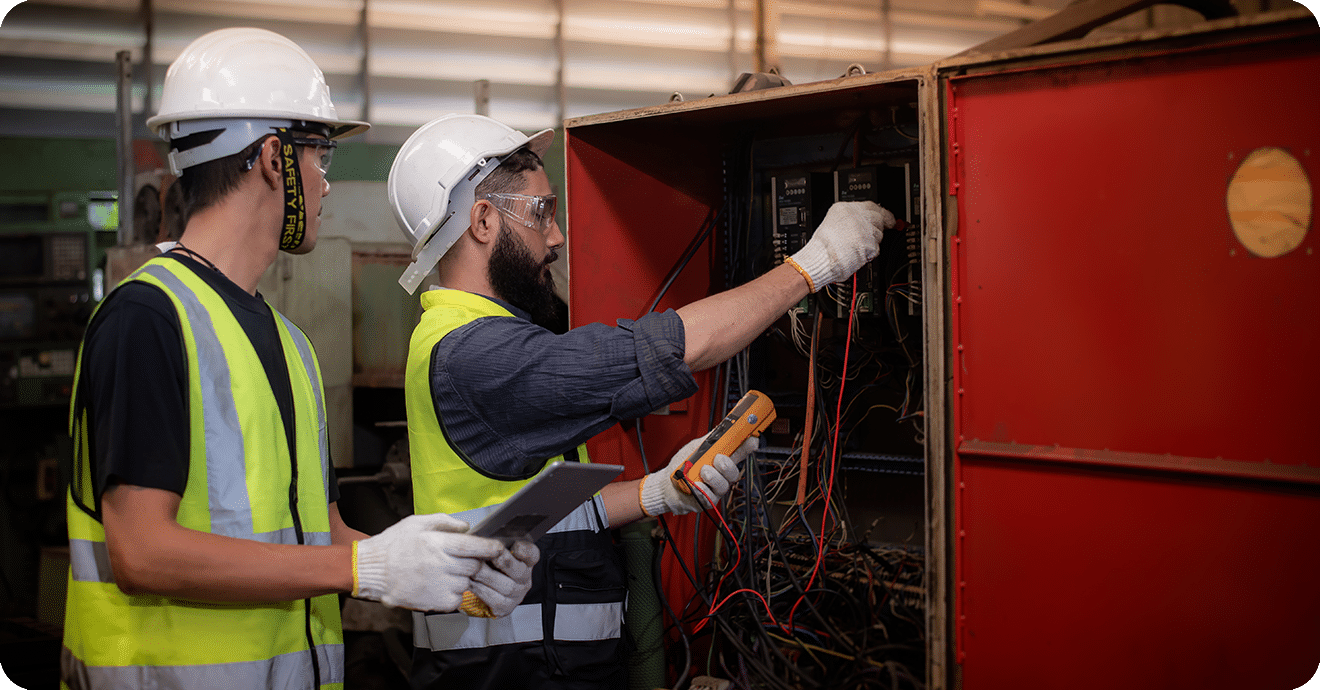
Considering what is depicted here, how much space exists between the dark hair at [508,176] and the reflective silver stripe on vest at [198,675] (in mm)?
963

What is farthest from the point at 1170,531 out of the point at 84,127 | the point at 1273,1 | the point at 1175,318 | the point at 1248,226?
the point at 84,127

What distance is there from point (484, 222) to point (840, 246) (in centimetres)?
75

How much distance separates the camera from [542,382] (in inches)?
56.5

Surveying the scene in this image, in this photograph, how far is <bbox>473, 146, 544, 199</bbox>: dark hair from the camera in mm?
1791

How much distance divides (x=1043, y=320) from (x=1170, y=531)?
44cm

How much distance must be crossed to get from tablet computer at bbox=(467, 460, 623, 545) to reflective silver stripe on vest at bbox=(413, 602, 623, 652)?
0.35 meters

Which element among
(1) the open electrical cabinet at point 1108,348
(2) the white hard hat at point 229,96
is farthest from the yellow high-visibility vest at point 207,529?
(1) the open electrical cabinet at point 1108,348

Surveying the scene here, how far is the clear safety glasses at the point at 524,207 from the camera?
1791 millimetres

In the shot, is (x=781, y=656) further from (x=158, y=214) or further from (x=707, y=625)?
(x=158, y=214)

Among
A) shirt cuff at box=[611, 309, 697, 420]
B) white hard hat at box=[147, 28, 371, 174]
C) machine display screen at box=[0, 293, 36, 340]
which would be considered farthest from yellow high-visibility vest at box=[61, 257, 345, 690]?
machine display screen at box=[0, 293, 36, 340]

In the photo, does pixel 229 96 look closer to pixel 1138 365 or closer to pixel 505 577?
pixel 505 577

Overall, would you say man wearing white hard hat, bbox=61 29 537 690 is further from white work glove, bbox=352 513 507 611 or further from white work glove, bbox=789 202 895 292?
white work glove, bbox=789 202 895 292

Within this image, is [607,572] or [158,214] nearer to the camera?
[607,572]

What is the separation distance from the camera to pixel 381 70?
14.6 ft
